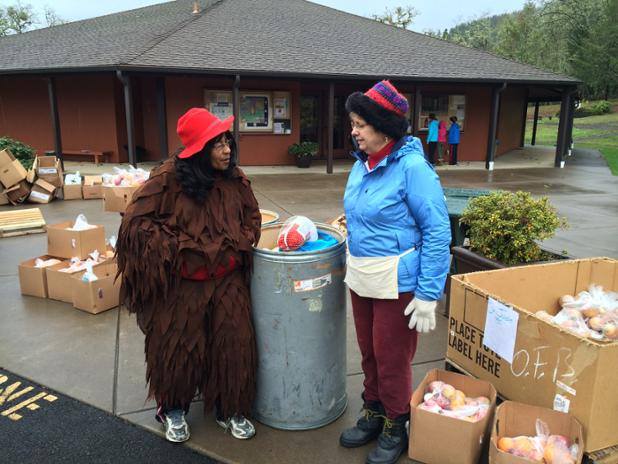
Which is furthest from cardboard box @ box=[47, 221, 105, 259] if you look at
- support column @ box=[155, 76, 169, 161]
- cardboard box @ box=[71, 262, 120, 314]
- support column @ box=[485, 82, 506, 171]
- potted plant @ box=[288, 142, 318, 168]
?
support column @ box=[485, 82, 506, 171]

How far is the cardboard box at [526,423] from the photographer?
233 cm

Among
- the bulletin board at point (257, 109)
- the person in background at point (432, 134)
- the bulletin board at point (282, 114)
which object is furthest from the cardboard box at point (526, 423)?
the person in background at point (432, 134)

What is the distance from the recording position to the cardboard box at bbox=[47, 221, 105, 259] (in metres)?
5.03

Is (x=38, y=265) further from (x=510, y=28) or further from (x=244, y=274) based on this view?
(x=510, y=28)

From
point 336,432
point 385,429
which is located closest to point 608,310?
point 385,429

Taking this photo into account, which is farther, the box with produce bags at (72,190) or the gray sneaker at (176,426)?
the box with produce bags at (72,190)

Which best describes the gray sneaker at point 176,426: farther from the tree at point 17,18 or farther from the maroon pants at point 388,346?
the tree at point 17,18

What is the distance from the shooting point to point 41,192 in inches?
383

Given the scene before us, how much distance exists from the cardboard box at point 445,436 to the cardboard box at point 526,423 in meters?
0.08

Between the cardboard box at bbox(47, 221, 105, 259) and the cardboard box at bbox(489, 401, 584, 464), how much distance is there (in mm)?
4070

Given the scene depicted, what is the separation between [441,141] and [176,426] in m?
15.6

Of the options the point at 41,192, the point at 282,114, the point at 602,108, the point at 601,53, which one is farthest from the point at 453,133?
the point at 601,53

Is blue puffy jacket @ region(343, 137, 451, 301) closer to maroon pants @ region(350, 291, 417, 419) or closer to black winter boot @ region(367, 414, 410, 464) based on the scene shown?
maroon pants @ region(350, 291, 417, 419)

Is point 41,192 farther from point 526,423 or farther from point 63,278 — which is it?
point 526,423
